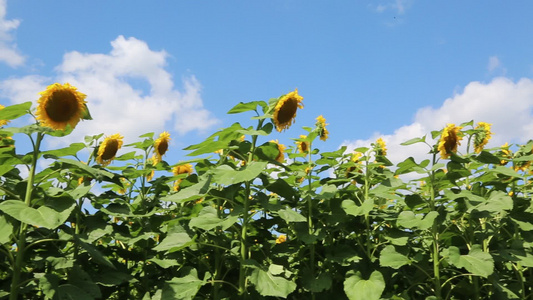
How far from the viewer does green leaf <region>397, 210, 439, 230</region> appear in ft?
9.96

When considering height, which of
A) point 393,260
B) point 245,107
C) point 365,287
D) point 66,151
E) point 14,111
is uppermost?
point 245,107

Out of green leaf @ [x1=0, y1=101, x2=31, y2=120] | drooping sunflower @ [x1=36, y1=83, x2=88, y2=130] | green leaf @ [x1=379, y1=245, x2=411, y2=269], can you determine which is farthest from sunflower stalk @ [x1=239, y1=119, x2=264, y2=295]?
green leaf @ [x1=0, y1=101, x2=31, y2=120]

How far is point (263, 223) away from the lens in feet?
11.5

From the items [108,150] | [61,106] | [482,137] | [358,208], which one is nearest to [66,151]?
[61,106]

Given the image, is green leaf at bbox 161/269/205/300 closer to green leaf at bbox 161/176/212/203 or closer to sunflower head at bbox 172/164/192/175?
green leaf at bbox 161/176/212/203

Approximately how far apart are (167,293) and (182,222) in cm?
63

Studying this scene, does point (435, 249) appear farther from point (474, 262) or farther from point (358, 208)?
point (358, 208)

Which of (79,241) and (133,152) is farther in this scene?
(133,152)

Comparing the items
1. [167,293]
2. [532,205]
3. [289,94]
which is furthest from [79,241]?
[532,205]

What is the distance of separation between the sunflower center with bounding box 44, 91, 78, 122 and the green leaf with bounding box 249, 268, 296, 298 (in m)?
1.44

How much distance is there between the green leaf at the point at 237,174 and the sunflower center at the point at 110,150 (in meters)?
1.21

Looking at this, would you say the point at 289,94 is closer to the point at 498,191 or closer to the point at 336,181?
the point at 336,181

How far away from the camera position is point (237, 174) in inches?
108

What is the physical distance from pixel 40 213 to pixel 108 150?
124 centimetres
